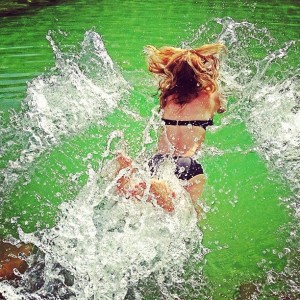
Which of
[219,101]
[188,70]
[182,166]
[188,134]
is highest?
[188,70]

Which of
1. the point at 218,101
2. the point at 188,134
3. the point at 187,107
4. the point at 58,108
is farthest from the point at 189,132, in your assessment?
the point at 58,108

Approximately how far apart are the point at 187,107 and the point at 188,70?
26cm

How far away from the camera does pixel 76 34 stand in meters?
7.45

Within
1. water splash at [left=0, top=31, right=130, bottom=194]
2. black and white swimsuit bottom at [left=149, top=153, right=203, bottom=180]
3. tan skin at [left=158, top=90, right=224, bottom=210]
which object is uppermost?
tan skin at [left=158, top=90, right=224, bottom=210]

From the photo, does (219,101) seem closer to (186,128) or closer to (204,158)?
(186,128)

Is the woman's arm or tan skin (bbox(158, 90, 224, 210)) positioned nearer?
tan skin (bbox(158, 90, 224, 210))

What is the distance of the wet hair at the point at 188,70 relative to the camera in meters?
3.60

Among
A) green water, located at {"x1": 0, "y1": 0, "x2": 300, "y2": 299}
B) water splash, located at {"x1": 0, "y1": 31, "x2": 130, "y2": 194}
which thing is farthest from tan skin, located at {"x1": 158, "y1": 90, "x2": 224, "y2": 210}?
water splash, located at {"x1": 0, "y1": 31, "x2": 130, "y2": 194}

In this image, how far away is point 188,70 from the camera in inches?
142

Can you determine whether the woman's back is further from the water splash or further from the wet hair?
the water splash

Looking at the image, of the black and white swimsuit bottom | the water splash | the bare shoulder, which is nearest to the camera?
the black and white swimsuit bottom

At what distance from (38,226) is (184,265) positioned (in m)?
1.16

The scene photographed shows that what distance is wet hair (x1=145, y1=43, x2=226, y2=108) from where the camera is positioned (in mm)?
3600

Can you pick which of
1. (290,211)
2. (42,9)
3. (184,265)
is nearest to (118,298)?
(184,265)
